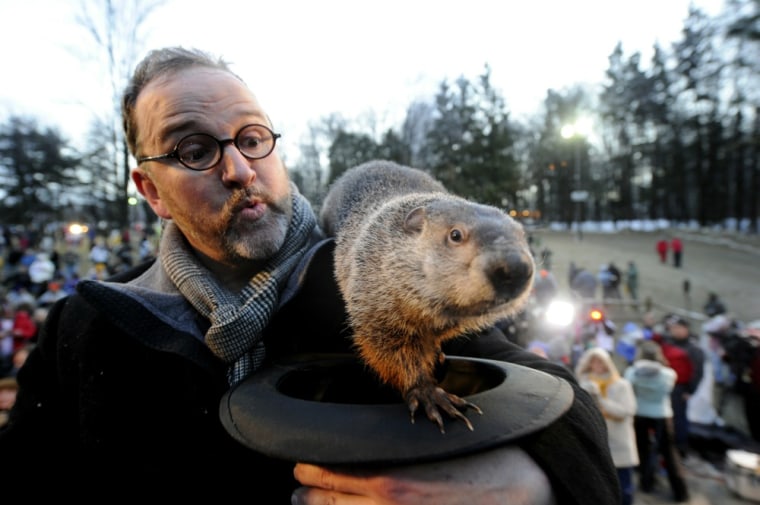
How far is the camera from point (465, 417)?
3.82ft

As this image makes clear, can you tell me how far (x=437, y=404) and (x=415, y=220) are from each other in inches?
32.1

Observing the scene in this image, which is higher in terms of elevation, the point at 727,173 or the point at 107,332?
the point at 727,173

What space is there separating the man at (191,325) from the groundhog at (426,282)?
0.23 meters

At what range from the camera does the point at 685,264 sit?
26.1 meters

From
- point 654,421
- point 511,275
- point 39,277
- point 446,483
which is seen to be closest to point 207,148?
point 511,275

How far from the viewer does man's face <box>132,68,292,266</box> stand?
1.86m

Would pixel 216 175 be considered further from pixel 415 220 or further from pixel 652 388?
pixel 652 388

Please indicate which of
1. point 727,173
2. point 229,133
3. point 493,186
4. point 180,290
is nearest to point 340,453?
point 180,290

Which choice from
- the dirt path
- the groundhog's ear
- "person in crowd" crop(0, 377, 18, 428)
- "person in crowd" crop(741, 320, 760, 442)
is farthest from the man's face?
the dirt path

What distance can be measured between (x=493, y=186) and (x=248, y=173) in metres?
23.3

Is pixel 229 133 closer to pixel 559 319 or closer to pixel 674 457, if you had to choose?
pixel 674 457

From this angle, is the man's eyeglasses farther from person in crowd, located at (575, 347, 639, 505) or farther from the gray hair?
person in crowd, located at (575, 347, 639, 505)

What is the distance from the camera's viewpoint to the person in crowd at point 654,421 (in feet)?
20.6

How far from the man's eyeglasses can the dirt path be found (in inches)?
520
